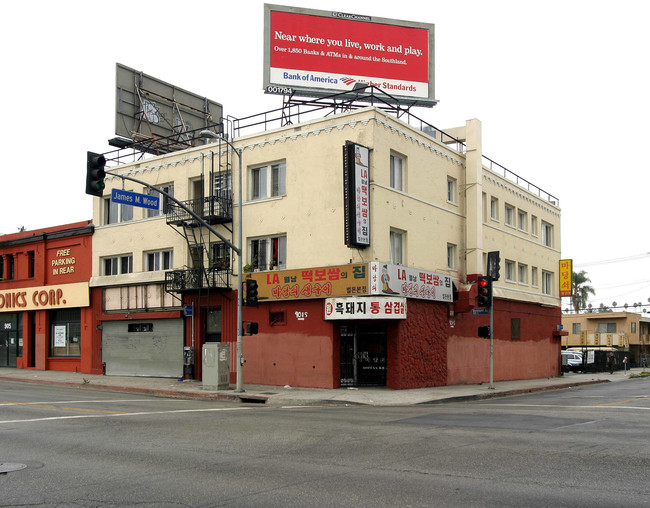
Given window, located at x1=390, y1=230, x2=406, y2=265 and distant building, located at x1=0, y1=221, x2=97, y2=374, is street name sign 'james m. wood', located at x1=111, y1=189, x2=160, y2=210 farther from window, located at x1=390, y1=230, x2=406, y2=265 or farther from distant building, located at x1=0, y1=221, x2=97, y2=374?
distant building, located at x1=0, y1=221, x2=97, y2=374

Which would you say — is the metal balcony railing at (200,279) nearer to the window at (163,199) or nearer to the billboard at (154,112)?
the window at (163,199)

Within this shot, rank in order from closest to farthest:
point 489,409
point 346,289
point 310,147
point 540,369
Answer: point 489,409 → point 346,289 → point 310,147 → point 540,369

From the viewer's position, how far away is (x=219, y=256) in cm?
2884

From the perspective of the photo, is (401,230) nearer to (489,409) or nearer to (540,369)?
(489,409)

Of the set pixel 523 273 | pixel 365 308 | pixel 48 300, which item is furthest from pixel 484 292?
pixel 48 300

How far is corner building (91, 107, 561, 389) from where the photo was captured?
81.2 ft

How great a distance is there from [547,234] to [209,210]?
2421cm

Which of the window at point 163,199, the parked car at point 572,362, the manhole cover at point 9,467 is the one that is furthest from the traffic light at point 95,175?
the parked car at point 572,362

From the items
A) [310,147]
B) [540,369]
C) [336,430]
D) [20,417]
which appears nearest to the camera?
[336,430]

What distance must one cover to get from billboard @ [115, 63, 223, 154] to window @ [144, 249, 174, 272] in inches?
221

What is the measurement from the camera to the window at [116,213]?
32.8m

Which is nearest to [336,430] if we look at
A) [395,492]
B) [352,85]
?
[395,492]

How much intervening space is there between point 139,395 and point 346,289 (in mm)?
8747

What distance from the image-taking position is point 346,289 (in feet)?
79.7
